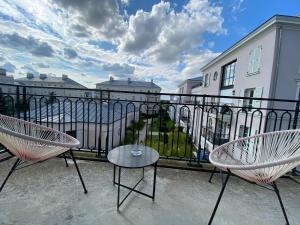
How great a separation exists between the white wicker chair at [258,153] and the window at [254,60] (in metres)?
9.22

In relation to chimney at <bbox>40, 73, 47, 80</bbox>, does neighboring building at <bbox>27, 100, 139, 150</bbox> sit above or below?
below

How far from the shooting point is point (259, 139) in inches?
65.4

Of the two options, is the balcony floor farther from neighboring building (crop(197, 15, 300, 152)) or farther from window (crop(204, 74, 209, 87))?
window (crop(204, 74, 209, 87))

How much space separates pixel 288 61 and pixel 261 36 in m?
2.06

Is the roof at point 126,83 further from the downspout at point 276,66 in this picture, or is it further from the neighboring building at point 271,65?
the downspout at point 276,66

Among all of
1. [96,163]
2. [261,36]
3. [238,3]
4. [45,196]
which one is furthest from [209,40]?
[45,196]

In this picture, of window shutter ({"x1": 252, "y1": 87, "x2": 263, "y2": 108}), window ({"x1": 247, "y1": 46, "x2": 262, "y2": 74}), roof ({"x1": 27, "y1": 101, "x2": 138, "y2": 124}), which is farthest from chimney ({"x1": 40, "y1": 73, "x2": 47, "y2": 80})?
window shutter ({"x1": 252, "y1": 87, "x2": 263, "y2": 108})

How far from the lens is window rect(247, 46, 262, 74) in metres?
9.00

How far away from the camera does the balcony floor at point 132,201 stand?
1259mm

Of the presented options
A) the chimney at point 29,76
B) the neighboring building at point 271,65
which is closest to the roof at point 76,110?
the neighboring building at point 271,65

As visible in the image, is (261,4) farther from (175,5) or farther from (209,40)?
(209,40)

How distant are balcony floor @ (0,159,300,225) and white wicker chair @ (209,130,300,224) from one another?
0.85ft

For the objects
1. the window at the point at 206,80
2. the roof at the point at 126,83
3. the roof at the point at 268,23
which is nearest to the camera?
the roof at the point at 268,23

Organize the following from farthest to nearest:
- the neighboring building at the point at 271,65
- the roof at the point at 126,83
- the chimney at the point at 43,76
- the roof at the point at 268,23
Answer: the roof at the point at 126,83 → the chimney at the point at 43,76 → the neighboring building at the point at 271,65 → the roof at the point at 268,23
